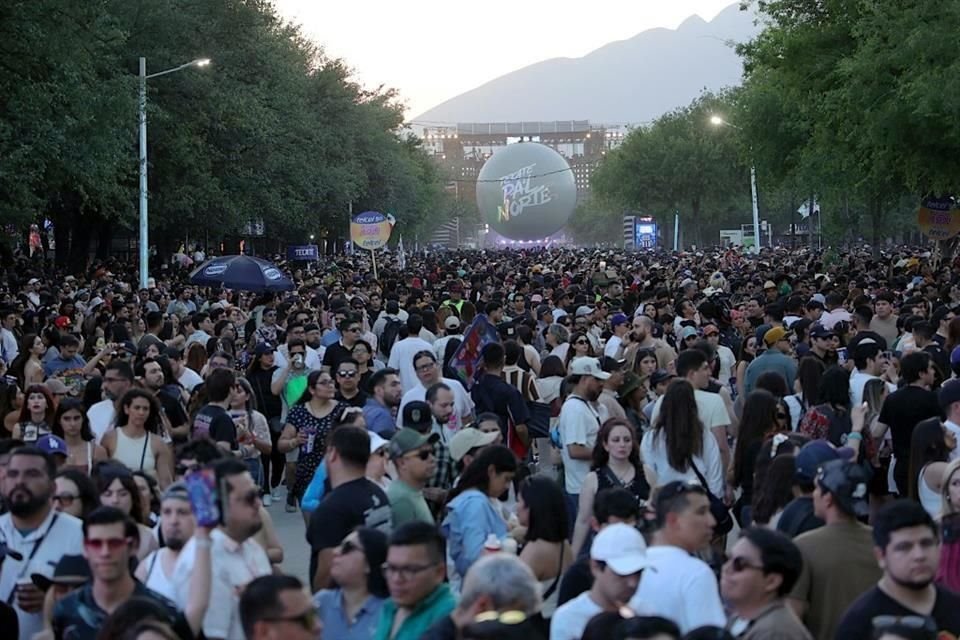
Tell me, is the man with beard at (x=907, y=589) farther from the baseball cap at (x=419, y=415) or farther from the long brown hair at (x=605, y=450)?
the baseball cap at (x=419, y=415)

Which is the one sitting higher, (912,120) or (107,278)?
(912,120)

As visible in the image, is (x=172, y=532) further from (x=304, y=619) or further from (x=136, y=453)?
(x=136, y=453)

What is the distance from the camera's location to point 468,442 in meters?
8.66

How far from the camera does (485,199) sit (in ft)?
363

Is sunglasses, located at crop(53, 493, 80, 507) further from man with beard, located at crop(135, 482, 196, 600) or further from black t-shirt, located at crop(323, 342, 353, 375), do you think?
black t-shirt, located at crop(323, 342, 353, 375)

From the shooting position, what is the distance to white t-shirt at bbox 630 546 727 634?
5633mm

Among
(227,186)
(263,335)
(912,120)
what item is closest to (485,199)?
(227,186)

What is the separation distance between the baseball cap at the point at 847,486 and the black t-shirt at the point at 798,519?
0.47 m

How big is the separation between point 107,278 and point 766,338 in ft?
75.0

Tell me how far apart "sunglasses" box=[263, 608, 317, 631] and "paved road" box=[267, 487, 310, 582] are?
18.0 feet

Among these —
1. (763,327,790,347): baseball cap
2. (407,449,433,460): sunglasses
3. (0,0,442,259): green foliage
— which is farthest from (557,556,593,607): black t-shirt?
(0,0,442,259): green foliage

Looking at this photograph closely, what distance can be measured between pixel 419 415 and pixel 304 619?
4.91m

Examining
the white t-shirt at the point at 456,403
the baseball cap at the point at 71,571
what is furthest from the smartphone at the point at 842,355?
the baseball cap at the point at 71,571

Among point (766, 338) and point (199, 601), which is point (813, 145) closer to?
point (766, 338)
